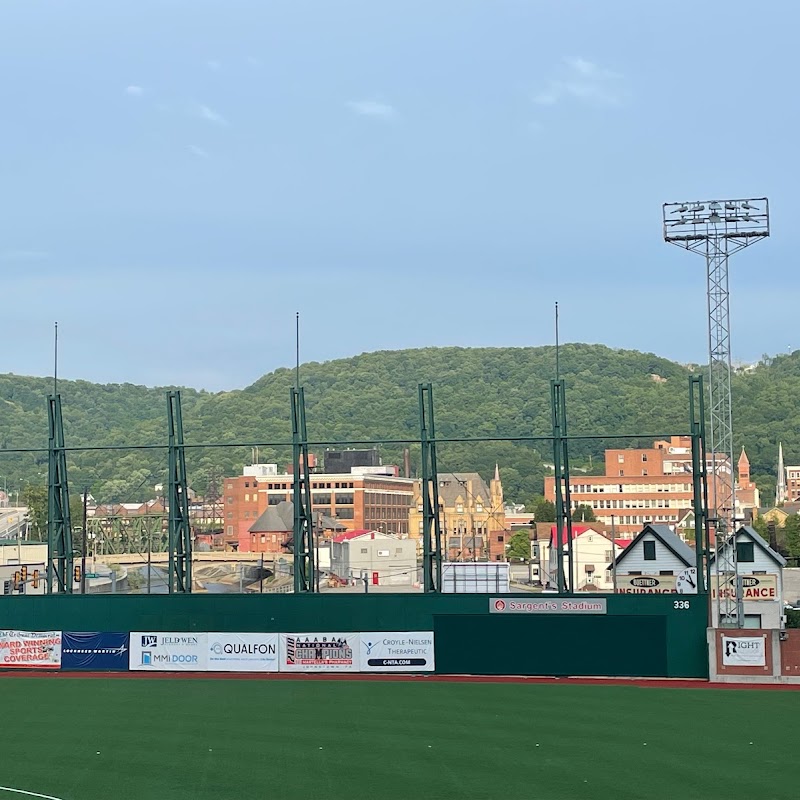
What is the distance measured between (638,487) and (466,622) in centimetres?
3994

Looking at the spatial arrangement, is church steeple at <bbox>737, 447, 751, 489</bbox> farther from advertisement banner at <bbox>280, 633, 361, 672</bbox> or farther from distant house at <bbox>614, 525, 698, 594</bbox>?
advertisement banner at <bbox>280, 633, 361, 672</bbox>

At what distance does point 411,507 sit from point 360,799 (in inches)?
1509

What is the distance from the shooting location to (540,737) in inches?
1076

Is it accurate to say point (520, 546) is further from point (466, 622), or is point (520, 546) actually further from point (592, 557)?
point (466, 622)

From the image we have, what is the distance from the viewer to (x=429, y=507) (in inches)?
1588

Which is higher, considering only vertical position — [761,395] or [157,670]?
[761,395]

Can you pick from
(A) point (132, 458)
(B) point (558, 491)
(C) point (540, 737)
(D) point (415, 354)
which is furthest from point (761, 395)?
(C) point (540, 737)

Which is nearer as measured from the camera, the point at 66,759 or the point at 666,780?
the point at 666,780

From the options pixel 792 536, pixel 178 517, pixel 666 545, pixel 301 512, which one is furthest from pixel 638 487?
pixel 178 517

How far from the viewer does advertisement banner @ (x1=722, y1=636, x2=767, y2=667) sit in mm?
36375

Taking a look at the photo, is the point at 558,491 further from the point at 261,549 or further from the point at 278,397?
the point at 278,397

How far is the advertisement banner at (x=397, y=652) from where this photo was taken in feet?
127

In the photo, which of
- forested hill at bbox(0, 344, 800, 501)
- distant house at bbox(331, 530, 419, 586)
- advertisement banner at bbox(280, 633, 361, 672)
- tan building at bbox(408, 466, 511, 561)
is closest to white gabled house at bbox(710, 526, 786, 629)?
tan building at bbox(408, 466, 511, 561)

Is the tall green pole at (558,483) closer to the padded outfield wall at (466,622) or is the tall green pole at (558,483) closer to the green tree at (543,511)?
the padded outfield wall at (466,622)
